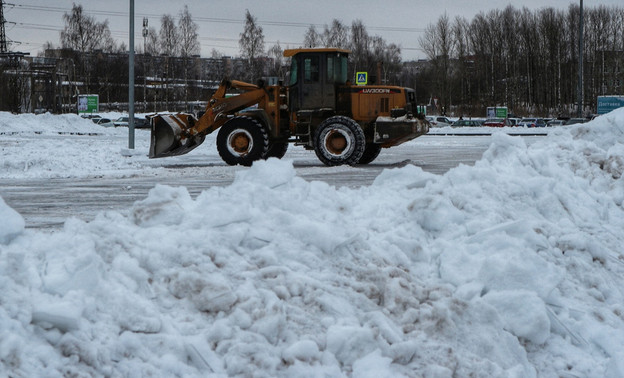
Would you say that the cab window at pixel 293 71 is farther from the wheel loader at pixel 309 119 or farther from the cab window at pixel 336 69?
the cab window at pixel 336 69

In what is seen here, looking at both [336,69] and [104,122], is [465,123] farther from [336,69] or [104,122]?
[336,69]

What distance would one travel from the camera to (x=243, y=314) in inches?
188

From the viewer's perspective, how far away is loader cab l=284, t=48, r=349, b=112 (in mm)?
18281

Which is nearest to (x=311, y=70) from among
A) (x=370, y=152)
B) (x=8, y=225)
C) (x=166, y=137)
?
(x=370, y=152)

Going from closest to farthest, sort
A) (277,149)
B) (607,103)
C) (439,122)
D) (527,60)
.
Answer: (277,149)
(607,103)
(439,122)
(527,60)

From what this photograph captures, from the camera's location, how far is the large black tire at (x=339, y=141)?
59.2 feet

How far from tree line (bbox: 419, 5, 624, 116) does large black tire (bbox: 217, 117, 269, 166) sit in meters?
59.8

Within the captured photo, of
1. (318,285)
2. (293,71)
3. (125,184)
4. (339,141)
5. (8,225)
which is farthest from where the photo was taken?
(293,71)

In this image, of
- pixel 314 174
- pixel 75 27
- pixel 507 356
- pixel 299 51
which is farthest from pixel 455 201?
pixel 75 27

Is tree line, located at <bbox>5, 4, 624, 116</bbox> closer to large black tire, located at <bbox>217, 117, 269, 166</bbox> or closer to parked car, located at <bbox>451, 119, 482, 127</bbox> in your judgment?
parked car, located at <bbox>451, 119, 482, 127</bbox>

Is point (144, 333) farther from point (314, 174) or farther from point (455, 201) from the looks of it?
point (314, 174)

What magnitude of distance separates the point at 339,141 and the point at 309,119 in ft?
2.92

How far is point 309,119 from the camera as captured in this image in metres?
18.5

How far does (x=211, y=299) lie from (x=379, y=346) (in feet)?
3.38
